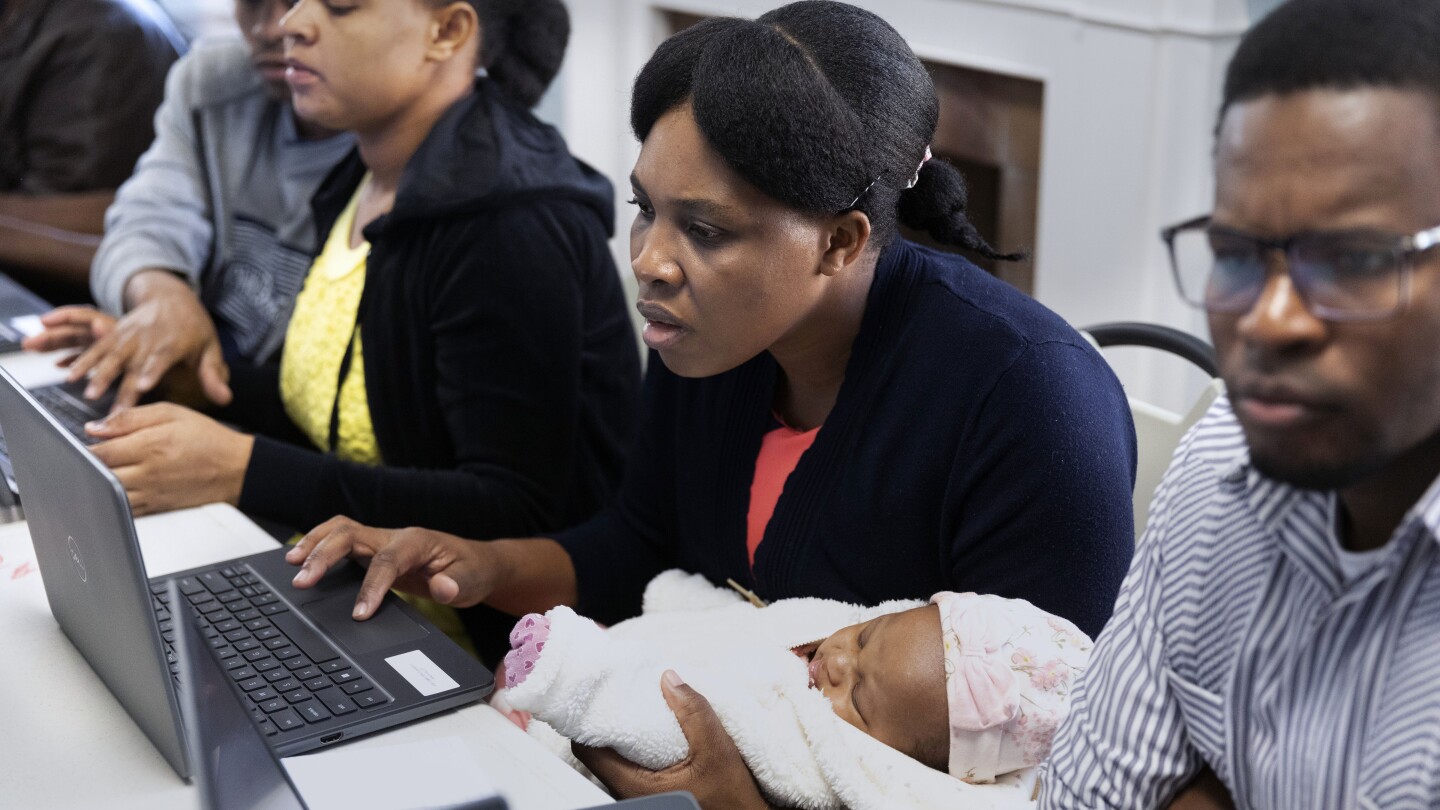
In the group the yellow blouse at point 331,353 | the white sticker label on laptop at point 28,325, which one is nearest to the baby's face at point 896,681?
the yellow blouse at point 331,353

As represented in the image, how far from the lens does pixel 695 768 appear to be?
45.8 inches

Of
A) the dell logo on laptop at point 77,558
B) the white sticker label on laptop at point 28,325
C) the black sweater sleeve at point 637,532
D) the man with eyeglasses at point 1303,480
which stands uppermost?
the man with eyeglasses at point 1303,480

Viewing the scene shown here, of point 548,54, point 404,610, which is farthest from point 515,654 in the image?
point 548,54

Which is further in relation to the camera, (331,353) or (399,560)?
(331,353)

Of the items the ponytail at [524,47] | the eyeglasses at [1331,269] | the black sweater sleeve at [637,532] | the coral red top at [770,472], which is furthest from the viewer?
the ponytail at [524,47]

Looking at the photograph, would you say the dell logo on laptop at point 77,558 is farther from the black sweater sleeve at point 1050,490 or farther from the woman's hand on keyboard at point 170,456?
the black sweater sleeve at point 1050,490

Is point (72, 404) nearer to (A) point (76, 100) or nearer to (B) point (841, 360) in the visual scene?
(B) point (841, 360)

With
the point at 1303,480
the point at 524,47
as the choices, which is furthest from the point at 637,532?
the point at 1303,480

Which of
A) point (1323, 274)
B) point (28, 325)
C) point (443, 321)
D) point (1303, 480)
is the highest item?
point (1323, 274)

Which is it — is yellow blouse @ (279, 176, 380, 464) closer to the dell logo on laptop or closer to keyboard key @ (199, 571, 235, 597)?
keyboard key @ (199, 571, 235, 597)

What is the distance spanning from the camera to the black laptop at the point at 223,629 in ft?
3.41

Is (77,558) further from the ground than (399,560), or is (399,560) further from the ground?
(77,558)

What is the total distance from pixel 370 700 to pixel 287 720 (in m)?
0.07

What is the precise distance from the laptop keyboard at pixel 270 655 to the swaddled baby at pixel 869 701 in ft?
0.49
